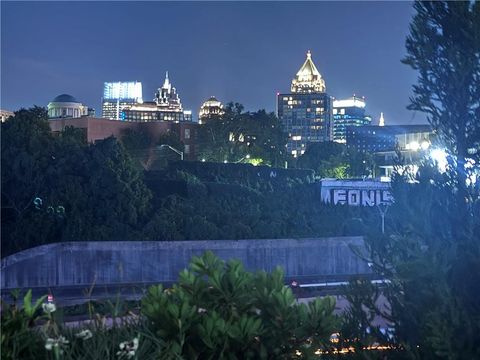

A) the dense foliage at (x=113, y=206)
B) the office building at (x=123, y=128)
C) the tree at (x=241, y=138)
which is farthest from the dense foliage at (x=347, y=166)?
the dense foliage at (x=113, y=206)

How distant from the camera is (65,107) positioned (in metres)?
142

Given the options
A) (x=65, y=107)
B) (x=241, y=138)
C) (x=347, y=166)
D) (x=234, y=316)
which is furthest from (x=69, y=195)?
(x=65, y=107)

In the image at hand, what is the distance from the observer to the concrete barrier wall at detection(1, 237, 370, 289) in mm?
33406

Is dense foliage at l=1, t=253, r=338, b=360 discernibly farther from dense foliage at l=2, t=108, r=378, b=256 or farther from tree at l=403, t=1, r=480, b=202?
dense foliage at l=2, t=108, r=378, b=256

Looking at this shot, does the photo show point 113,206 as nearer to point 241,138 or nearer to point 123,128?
point 123,128

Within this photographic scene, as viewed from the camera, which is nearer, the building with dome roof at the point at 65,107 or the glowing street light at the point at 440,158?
the glowing street light at the point at 440,158

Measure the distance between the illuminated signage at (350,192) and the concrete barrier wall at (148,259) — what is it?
1177cm

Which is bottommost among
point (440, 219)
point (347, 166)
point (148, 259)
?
point (148, 259)

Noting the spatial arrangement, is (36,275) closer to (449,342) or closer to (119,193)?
(119,193)

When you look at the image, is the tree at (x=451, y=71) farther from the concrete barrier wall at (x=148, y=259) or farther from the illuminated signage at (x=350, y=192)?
the illuminated signage at (x=350, y=192)

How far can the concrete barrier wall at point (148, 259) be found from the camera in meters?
33.4

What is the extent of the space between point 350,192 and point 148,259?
21.5 meters

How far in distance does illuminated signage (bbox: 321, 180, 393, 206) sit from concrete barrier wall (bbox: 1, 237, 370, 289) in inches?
464

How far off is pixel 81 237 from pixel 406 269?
1213 inches
